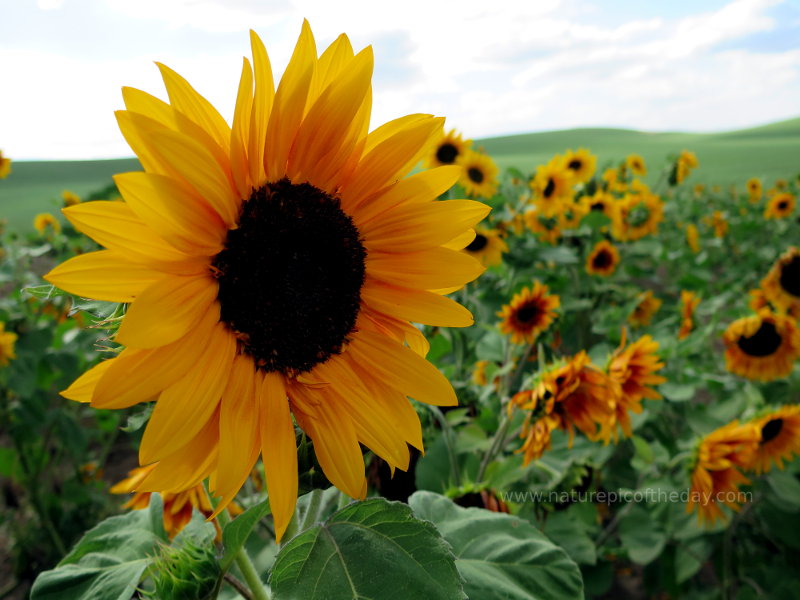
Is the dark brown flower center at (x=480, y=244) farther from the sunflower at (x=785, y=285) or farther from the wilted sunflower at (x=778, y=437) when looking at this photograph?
the sunflower at (x=785, y=285)

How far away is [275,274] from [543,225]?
2982mm

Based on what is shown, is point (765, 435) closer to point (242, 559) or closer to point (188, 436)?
point (242, 559)

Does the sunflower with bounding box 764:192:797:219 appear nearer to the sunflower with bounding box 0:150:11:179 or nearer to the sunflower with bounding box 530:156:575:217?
the sunflower with bounding box 530:156:575:217

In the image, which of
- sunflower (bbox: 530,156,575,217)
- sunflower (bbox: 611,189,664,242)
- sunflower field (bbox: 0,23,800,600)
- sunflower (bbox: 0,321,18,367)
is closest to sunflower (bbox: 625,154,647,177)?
sunflower (bbox: 611,189,664,242)

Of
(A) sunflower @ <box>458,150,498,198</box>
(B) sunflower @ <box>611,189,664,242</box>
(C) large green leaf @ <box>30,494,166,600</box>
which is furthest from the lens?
(B) sunflower @ <box>611,189,664,242</box>

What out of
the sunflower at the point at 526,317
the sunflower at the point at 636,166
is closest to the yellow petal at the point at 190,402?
the sunflower at the point at 526,317

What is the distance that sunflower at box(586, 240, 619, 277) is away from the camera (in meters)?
3.47

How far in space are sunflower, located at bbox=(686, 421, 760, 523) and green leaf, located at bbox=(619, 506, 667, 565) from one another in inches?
17.9

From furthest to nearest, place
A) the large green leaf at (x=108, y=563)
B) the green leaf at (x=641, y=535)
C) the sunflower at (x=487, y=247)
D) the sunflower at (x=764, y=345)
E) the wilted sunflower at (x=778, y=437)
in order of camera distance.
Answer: the sunflower at (x=487, y=247) → the sunflower at (x=764, y=345) → the green leaf at (x=641, y=535) → the wilted sunflower at (x=778, y=437) → the large green leaf at (x=108, y=563)

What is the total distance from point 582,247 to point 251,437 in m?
3.33

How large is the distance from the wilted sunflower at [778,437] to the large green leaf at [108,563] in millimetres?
1957

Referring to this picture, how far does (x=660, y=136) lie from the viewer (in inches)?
1390

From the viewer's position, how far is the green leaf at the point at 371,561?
0.69 metres

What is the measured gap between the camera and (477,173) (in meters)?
3.73
